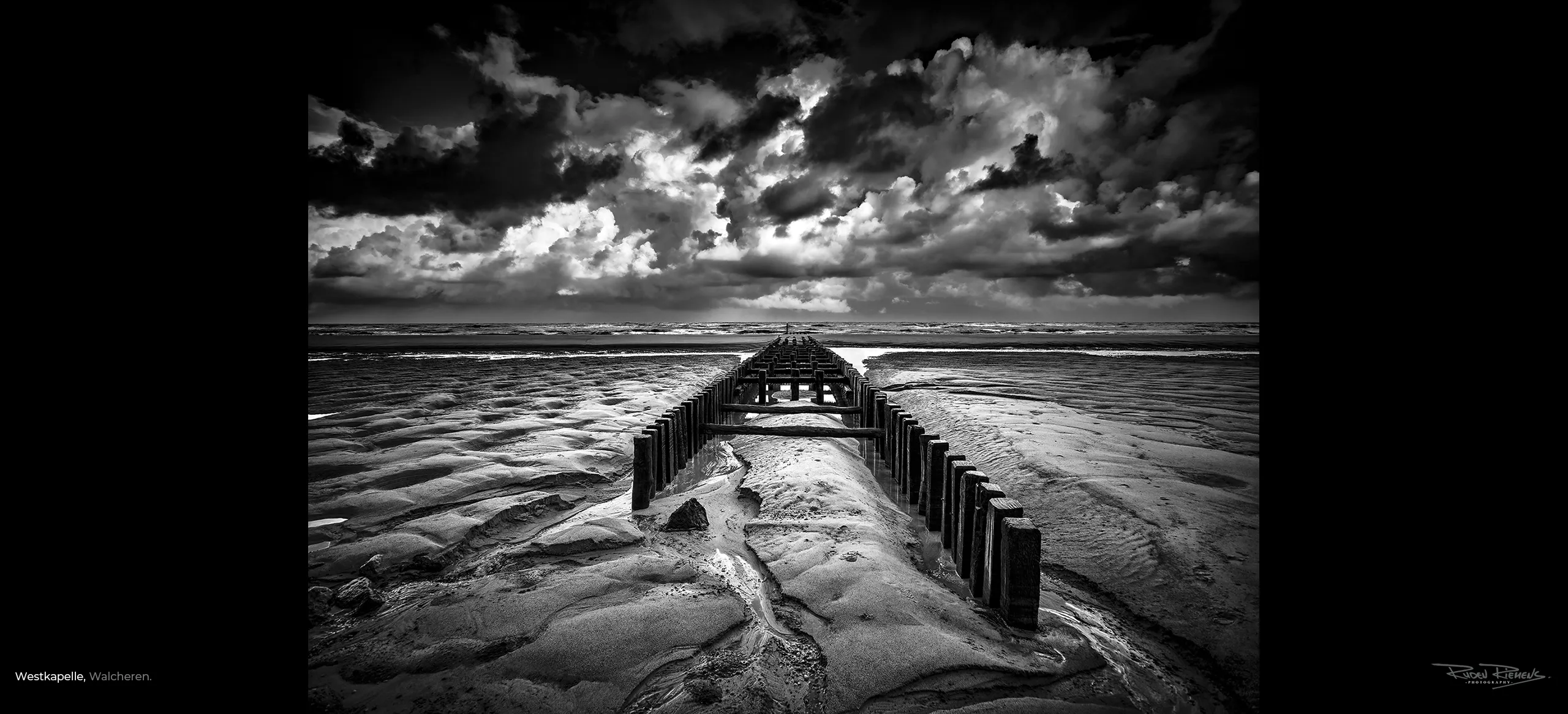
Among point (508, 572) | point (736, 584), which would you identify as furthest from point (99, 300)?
point (736, 584)

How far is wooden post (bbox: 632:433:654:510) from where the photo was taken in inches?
165

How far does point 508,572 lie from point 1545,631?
4.18m

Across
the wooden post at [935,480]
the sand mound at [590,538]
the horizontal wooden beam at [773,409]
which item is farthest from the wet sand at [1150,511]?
the sand mound at [590,538]

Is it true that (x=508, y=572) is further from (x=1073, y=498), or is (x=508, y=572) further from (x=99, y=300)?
(x=1073, y=498)

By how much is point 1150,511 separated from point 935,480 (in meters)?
2.18

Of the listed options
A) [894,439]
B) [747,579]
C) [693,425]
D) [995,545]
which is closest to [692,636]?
[747,579]

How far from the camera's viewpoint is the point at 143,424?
1.07 m

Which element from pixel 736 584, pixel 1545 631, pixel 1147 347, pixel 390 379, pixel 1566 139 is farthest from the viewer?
pixel 1147 347

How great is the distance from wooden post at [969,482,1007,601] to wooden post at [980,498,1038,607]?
23mm

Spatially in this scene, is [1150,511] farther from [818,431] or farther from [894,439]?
[818,431]

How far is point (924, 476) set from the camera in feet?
14.0

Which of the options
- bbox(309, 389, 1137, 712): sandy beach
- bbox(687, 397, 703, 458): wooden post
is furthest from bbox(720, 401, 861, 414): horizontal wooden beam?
bbox(309, 389, 1137, 712): sandy beach
